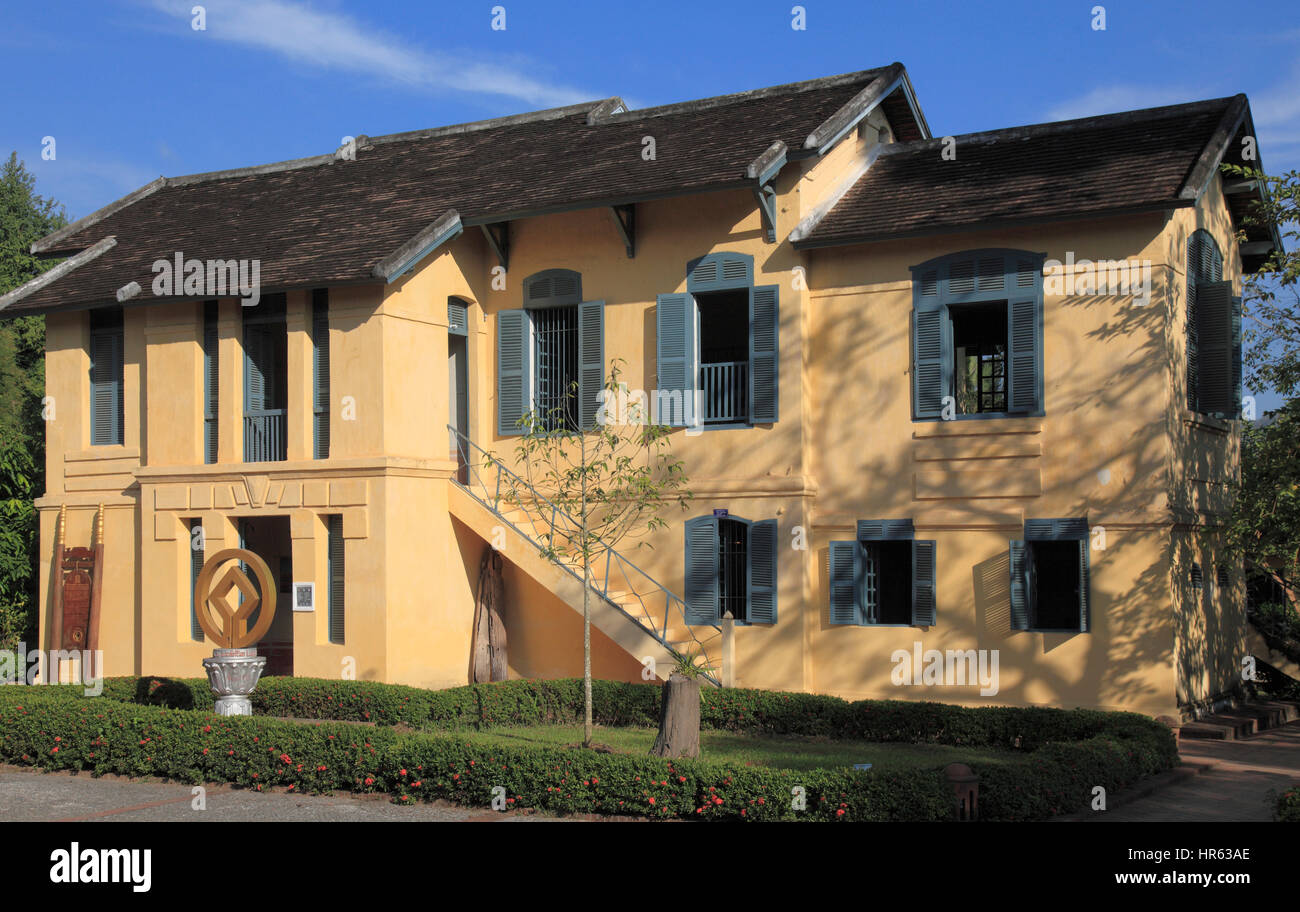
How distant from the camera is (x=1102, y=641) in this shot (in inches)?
669

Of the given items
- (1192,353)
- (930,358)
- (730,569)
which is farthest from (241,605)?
(1192,353)

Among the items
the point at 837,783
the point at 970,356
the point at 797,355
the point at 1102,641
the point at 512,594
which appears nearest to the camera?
the point at 837,783

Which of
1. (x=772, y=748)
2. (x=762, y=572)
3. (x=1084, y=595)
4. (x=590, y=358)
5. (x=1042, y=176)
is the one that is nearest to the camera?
(x=772, y=748)

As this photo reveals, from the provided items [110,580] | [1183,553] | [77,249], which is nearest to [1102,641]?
[1183,553]

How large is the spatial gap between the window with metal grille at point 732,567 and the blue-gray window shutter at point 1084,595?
4611mm

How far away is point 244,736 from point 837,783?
19.8 ft

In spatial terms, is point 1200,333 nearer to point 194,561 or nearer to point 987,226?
point 987,226

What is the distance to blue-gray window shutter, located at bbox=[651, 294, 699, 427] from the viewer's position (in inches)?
759

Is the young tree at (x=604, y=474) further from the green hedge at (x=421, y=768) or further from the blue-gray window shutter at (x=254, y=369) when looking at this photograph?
the green hedge at (x=421, y=768)

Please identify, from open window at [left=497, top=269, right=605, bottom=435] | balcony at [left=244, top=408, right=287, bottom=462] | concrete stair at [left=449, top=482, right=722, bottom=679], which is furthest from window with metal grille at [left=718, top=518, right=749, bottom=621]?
balcony at [left=244, top=408, right=287, bottom=462]

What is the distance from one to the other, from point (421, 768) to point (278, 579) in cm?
1138

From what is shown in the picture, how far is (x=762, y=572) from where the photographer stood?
18.8 metres

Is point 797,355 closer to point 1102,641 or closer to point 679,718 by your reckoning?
point 1102,641

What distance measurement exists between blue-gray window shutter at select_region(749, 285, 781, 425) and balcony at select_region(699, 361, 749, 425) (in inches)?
13.1
